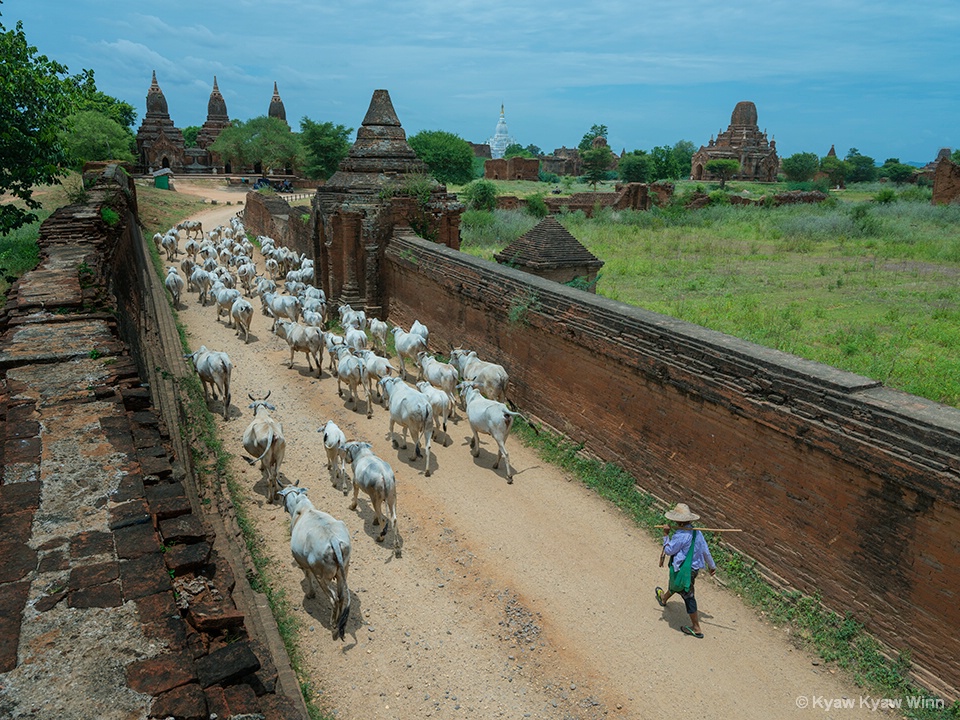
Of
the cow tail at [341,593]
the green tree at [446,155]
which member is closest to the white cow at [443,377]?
the cow tail at [341,593]

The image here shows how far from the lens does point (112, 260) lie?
10375 mm

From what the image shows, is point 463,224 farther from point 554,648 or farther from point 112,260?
point 554,648

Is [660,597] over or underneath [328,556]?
underneath

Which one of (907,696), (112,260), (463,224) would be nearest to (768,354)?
(907,696)

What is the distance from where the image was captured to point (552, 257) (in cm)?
1458

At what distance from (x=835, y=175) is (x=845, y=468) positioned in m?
88.6

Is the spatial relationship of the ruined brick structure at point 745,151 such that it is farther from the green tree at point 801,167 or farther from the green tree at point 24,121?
the green tree at point 24,121

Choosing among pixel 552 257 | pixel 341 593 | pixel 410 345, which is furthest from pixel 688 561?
pixel 552 257

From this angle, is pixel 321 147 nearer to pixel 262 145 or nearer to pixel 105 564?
pixel 262 145

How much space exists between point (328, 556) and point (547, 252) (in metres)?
10.1

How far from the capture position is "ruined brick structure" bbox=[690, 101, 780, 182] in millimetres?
78938

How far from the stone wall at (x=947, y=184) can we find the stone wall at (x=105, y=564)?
150 ft

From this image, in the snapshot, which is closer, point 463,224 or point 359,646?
point 359,646

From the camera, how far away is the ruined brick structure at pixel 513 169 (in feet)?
237
